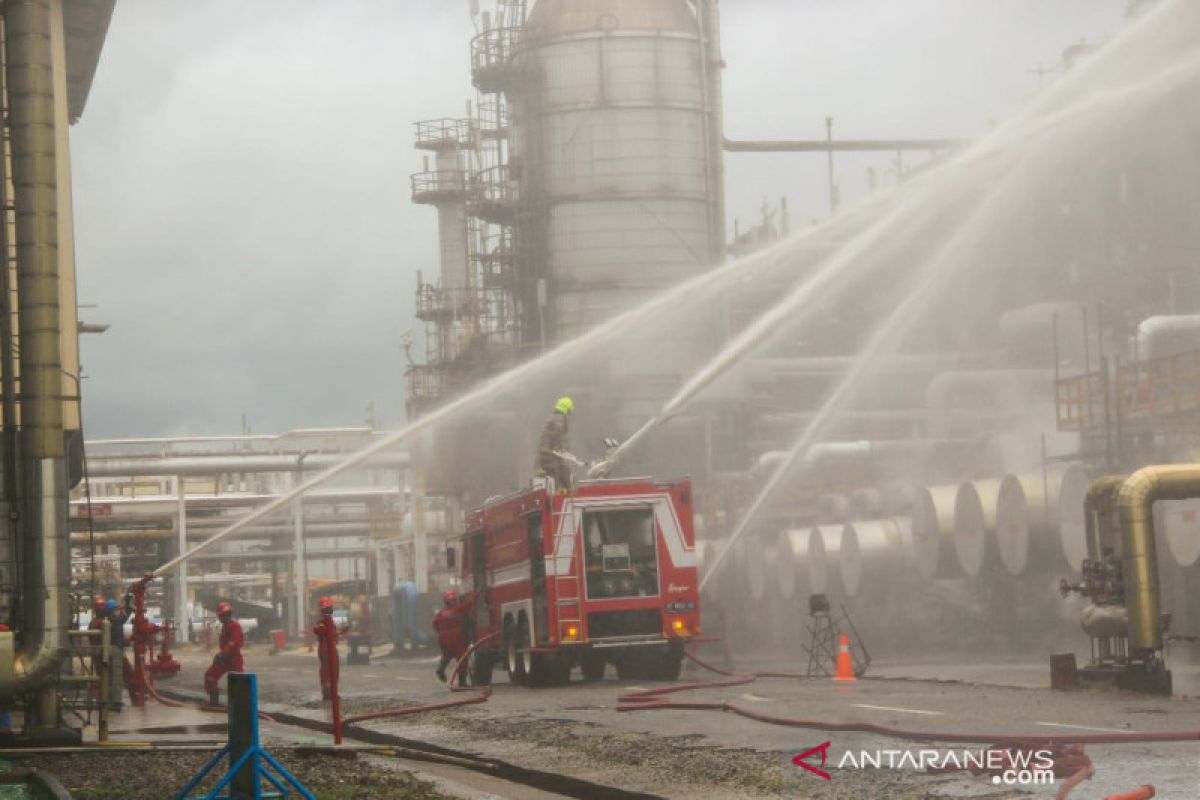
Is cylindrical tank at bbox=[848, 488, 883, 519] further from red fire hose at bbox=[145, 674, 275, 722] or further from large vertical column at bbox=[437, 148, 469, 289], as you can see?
large vertical column at bbox=[437, 148, 469, 289]

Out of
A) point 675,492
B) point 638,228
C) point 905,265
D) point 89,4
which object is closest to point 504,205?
point 638,228

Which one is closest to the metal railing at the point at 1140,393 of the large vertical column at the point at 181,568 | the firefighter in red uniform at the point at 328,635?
the firefighter in red uniform at the point at 328,635

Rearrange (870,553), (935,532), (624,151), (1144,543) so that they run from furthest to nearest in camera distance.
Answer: (624,151)
(870,553)
(935,532)
(1144,543)

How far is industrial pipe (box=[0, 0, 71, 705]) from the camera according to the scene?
706 inches

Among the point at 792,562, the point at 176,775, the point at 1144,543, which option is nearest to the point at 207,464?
the point at 792,562

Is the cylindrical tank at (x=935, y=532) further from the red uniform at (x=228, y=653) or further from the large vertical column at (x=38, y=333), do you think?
the large vertical column at (x=38, y=333)

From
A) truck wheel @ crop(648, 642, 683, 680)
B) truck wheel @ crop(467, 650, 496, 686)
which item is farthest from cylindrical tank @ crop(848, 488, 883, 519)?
truck wheel @ crop(648, 642, 683, 680)

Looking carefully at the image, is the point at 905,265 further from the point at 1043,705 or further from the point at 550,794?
the point at 550,794

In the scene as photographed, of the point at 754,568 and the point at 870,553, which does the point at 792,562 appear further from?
the point at 870,553

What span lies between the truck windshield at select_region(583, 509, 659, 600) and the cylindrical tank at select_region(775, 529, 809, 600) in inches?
637

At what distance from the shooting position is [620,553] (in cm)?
2602

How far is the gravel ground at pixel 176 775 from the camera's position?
13.5 meters

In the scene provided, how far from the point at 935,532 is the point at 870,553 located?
3532 millimetres

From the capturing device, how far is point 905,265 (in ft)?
190
